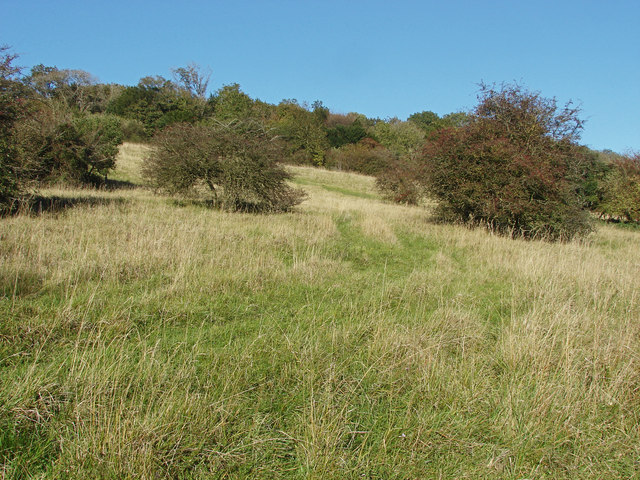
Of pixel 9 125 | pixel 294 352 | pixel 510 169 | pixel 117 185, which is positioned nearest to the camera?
pixel 294 352

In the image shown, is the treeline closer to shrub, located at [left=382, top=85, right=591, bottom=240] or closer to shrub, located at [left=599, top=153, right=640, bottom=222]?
shrub, located at [left=382, top=85, right=591, bottom=240]

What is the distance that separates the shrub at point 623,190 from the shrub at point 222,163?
22.9m

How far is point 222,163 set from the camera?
1301cm

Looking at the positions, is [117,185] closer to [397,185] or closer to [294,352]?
[397,185]

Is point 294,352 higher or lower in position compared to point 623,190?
lower

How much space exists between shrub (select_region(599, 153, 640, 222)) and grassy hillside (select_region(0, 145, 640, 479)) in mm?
23165

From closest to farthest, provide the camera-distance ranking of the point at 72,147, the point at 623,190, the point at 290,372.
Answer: the point at 290,372, the point at 72,147, the point at 623,190

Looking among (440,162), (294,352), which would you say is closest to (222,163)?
(440,162)

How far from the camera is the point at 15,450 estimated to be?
2168 mm

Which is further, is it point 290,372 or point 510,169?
point 510,169

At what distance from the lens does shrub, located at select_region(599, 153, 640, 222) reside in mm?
24328

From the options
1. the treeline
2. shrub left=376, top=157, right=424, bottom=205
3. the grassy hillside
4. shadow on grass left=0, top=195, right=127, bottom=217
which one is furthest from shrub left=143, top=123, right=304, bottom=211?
shrub left=376, top=157, right=424, bottom=205

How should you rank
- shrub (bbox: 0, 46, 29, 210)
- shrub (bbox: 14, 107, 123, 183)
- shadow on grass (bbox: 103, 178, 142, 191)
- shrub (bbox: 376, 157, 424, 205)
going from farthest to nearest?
shrub (bbox: 376, 157, 424, 205) < shadow on grass (bbox: 103, 178, 142, 191) < shrub (bbox: 14, 107, 123, 183) < shrub (bbox: 0, 46, 29, 210)

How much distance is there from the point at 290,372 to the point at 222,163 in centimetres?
1089
